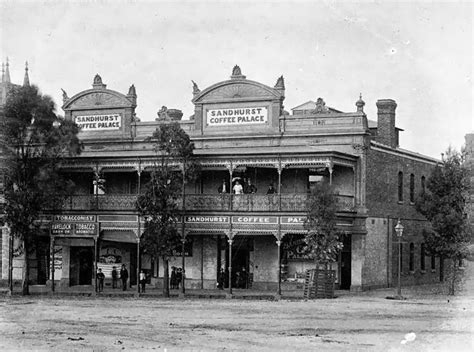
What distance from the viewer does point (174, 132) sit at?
118 ft

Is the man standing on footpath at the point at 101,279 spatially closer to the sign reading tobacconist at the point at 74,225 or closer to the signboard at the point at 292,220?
the sign reading tobacconist at the point at 74,225

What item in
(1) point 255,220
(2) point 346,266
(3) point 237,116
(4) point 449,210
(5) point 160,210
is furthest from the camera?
(3) point 237,116

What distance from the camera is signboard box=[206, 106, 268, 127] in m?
39.8

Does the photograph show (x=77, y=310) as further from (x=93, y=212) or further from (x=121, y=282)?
(x=121, y=282)

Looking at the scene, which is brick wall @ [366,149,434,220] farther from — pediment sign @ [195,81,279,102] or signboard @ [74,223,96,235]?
signboard @ [74,223,96,235]

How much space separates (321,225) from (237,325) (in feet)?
35.3

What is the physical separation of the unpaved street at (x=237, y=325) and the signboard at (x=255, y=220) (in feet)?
12.9

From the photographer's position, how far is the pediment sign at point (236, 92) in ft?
129

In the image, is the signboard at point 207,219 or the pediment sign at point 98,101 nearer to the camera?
the signboard at point 207,219

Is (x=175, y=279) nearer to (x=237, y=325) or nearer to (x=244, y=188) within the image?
(x=244, y=188)

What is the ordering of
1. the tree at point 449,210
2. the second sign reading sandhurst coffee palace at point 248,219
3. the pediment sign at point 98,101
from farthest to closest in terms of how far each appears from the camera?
the pediment sign at point 98,101, the tree at point 449,210, the second sign reading sandhurst coffee palace at point 248,219

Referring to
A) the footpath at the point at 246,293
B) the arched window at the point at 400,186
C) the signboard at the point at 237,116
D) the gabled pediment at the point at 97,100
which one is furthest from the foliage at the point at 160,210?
the arched window at the point at 400,186

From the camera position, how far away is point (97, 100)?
142ft

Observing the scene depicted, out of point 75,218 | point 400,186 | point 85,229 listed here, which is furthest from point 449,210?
point 75,218
